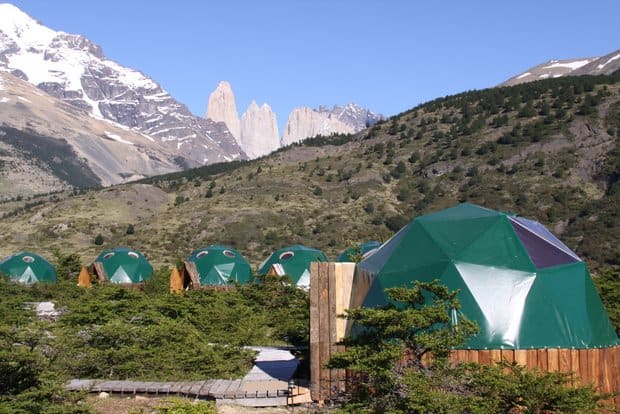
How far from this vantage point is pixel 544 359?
9672mm

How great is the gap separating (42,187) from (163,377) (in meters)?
186

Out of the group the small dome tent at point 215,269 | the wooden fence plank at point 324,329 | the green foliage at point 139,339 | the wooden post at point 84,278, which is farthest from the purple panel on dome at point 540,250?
the wooden post at point 84,278

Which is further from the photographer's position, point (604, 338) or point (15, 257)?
point (15, 257)

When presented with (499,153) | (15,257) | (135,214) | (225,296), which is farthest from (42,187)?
(225,296)

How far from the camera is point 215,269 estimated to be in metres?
31.2

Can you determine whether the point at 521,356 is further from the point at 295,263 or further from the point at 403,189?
the point at 403,189

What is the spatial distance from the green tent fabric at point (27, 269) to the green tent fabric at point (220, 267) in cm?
739

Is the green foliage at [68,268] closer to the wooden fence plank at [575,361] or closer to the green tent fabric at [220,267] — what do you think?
the green tent fabric at [220,267]

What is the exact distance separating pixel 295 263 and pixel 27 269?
13029 mm

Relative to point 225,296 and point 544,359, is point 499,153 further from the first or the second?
point 544,359


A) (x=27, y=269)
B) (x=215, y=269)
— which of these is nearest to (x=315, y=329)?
(x=215, y=269)

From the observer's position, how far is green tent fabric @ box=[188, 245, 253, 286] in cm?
3100

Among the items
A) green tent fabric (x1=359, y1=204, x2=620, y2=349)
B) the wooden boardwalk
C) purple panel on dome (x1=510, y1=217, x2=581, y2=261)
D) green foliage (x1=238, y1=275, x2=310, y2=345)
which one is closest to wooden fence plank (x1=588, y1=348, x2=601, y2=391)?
green tent fabric (x1=359, y1=204, x2=620, y2=349)

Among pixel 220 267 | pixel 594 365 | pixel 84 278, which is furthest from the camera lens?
pixel 84 278
